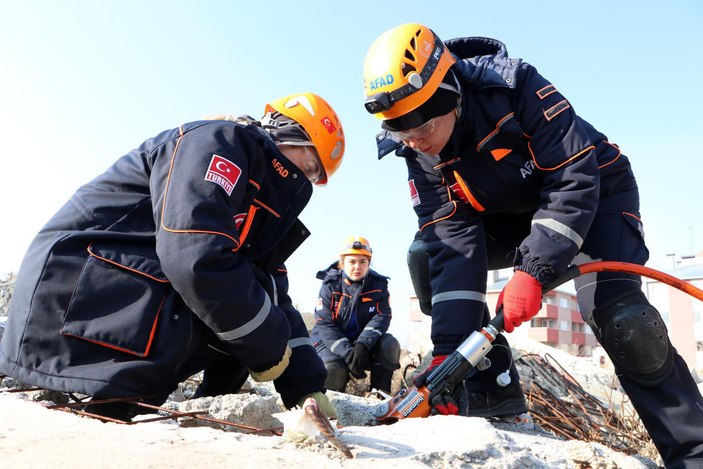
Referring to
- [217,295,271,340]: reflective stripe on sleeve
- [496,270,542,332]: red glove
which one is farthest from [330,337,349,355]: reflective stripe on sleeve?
[217,295,271,340]: reflective stripe on sleeve

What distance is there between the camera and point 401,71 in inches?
125

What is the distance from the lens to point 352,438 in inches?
82.1

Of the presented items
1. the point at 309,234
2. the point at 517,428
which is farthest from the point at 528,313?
the point at 309,234

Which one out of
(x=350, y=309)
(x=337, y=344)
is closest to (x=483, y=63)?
(x=337, y=344)

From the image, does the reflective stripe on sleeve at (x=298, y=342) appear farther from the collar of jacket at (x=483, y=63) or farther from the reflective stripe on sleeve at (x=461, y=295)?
the collar of jacket at (x=483, y=63)

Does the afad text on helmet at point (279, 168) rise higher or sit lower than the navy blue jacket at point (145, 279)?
higher

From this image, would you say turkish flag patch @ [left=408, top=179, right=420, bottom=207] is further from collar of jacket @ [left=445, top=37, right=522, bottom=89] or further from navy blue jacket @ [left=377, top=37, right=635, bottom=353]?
collar of jacket @ [left=445, top=37, right=522, bottom=89]

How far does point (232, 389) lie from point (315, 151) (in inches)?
52.5

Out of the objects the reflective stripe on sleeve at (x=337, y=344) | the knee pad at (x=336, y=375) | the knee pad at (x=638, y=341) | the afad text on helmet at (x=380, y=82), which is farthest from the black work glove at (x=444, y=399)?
the reflective stripe on sleeve at (x=337, y=344)

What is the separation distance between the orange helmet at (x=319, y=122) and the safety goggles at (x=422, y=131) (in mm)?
313

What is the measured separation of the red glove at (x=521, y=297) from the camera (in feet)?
9.98

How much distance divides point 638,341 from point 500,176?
3.42ft

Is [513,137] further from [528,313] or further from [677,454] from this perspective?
[677,454]

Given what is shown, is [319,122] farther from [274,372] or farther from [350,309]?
[350,309]
